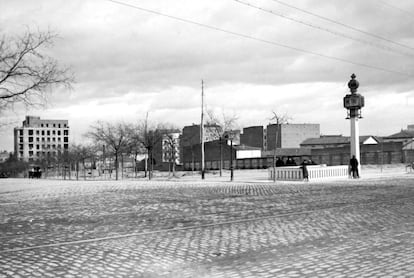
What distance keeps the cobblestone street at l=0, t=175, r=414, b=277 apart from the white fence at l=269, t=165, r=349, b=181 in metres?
19.3

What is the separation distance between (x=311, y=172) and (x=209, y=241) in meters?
26.5

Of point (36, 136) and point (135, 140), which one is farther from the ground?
point (36, 136)

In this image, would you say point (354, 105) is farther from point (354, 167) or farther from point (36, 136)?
point (36, 136)

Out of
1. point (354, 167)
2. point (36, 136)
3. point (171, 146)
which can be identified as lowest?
point (354, 167)

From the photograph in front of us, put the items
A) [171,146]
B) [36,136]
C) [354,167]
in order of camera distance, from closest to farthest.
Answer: [354,167], [171,146], [36,136]

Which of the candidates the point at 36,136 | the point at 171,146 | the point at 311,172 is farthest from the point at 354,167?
the point at 36,136

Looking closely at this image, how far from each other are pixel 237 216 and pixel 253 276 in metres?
6.69

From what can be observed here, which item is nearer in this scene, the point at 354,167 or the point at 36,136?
the point at 354,167

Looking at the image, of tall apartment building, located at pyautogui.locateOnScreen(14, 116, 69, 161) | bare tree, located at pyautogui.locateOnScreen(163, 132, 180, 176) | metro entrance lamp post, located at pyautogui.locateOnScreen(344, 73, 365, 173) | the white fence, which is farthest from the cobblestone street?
tall apartment building, located at pyautogui.locateOnScreen(14, 116, 69, 161)

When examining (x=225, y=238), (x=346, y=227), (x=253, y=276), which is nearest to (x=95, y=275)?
(x=253, y=276)

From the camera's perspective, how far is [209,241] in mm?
9445

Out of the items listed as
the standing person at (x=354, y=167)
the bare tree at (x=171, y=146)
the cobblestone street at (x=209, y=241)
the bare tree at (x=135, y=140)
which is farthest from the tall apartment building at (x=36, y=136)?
the cobblestone street at (x=209, y=241)

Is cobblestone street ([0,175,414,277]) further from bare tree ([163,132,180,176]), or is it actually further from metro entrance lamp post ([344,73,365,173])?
bare tree ([163,132,180,176])

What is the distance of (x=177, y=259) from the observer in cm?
779
